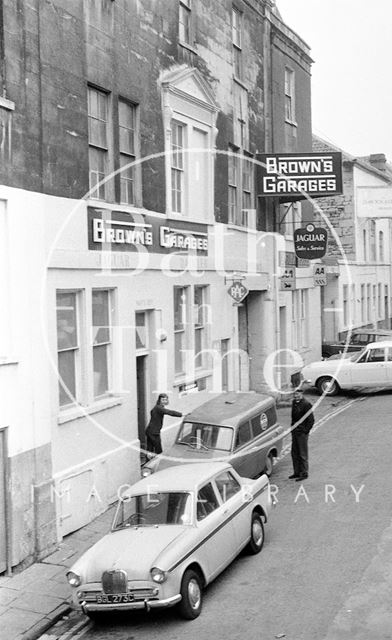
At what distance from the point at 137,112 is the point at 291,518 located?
8.60 metres

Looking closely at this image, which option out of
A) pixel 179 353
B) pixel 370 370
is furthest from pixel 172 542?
pixel 370 370

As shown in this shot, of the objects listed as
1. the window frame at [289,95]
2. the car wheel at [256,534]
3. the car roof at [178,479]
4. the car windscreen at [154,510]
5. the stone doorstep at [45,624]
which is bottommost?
the stone doorstep at [45,624]

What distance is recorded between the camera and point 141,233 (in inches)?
642

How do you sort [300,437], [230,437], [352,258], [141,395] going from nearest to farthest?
[230,437] < [300,437] < [141,395] < [352,258]

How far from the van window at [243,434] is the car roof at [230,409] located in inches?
5.2

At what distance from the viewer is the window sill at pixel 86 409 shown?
13262 mm

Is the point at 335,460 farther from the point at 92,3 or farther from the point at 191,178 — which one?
the point at 92,3

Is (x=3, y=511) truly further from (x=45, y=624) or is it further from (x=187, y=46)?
(x=187, y=46)

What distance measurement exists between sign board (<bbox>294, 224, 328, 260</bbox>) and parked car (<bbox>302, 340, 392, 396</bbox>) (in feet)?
11.6

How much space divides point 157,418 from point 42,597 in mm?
5528

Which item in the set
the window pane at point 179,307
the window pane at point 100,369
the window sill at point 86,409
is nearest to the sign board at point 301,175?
the window pane at point 179,307

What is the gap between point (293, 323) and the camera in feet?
94.2

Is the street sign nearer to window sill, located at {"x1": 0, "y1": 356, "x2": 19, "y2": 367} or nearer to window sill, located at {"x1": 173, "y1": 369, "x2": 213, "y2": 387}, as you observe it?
window sill, located at {"x1": 173, "y1": 369, "x2": 213, "y2": 387}

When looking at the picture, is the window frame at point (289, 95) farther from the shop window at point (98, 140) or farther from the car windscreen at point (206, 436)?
the car windscreen at point (206, 436)
